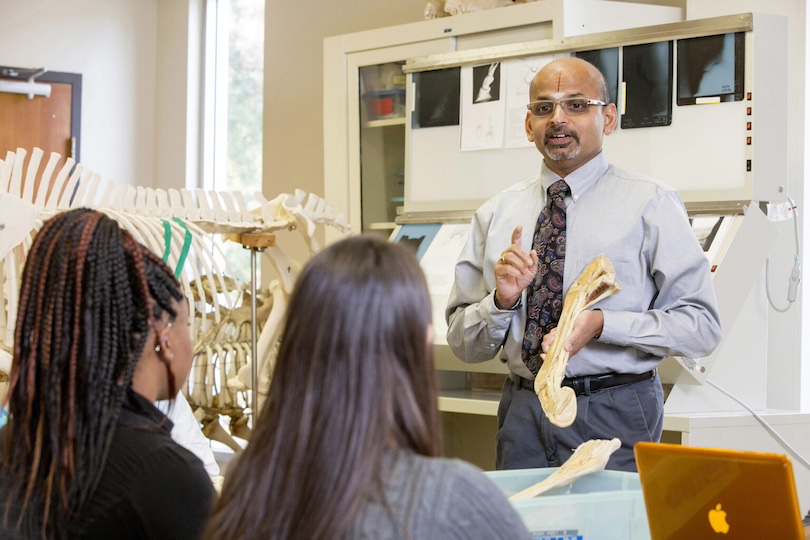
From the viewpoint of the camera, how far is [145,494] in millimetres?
1052

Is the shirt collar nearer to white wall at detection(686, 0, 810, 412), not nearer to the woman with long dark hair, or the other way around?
the woman with long dark hair

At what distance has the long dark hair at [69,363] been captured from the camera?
1.06 metres

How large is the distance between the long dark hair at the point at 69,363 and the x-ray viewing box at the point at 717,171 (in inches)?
75.8

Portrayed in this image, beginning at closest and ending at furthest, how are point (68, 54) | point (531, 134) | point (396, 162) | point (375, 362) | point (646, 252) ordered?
point (375, 362)
point (646, 252)
point (531, 134)
point (396, 162)
point (68, 54)

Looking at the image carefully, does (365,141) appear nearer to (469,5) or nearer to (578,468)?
(469,5)

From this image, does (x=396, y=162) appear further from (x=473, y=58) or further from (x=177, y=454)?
(x=177, y=454)

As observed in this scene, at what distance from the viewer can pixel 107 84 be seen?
6.66 meters

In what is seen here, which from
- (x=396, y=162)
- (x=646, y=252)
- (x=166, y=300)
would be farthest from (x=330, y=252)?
(x=396, y=162)

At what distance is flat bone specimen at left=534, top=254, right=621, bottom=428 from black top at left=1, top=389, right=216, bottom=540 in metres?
0.74

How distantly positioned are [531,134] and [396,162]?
6.66 ft

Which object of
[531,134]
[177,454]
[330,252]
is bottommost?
[177,454]

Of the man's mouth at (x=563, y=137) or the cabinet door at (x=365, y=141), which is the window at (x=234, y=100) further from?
the man's mouth at (x=563, y=137)

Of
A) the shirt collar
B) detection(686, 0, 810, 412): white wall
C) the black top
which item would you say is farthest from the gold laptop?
detection(686, 0, 810, 412): white wall

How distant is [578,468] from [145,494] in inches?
27.6
